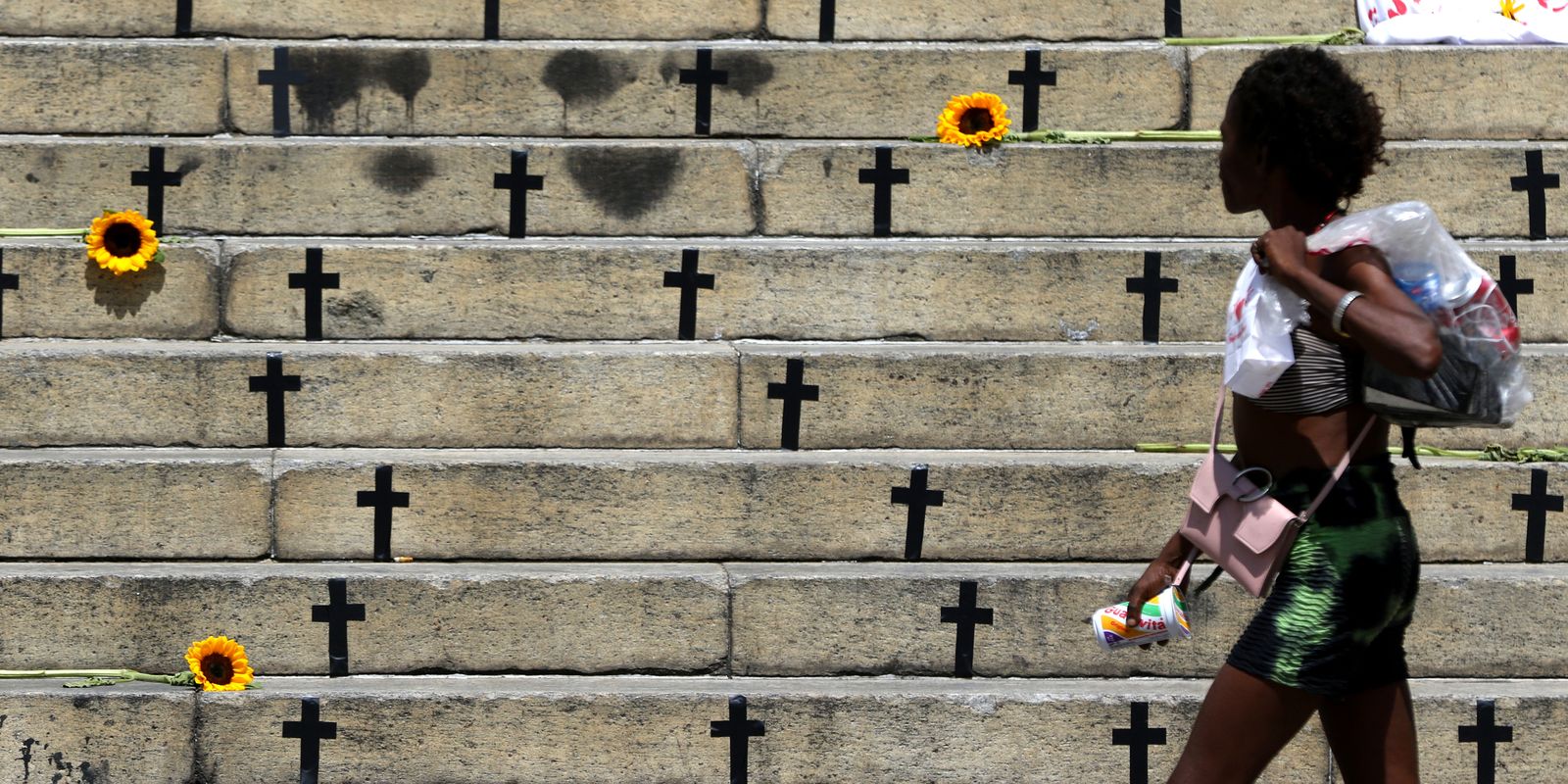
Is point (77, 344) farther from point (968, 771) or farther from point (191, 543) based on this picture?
point (968, 771)

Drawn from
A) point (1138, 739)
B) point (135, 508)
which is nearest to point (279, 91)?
point (135, 508)

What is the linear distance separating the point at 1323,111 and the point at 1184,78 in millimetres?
2996

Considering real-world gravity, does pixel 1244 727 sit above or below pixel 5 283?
below

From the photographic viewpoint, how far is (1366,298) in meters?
3.15

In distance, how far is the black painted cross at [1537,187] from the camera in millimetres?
5805

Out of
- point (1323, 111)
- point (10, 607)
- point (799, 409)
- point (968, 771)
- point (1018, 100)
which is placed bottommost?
point (968, 771)

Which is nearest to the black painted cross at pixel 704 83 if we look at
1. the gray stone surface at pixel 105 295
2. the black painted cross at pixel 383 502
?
the gray stone surface at pixel 105 295

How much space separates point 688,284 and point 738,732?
4.91 ft

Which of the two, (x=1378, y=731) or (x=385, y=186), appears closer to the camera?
(x=1378, y=731)

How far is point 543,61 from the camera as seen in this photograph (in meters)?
6.13

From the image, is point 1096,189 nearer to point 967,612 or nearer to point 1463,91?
point 1463,91

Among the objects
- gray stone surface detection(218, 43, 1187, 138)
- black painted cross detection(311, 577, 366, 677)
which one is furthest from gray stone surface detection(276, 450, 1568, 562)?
gray stone surface detection(218, 43, 1187, 138)

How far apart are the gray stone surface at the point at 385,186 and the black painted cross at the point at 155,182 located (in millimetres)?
21

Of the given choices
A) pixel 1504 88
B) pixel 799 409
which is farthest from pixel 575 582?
pixel 1504 88
